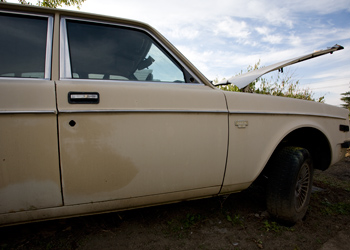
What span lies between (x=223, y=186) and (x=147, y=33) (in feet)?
4.62

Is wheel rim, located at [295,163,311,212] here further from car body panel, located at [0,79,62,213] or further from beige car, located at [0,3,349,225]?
car body panel, located at [0,79,62,213]

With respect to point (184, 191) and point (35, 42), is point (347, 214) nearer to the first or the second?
point (184, 191)

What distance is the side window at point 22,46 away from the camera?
1367 millimetres

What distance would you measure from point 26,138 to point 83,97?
1.30ft

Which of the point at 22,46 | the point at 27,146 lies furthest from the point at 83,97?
the point at 22,46

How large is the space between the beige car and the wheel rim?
12 centimetres

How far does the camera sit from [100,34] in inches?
63.6

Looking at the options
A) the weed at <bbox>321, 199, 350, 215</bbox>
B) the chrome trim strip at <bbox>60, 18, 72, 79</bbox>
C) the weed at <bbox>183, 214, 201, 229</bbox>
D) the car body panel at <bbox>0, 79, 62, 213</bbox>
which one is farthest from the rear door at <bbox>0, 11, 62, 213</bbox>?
the weed at <bbox>321, 199, 350, 215</bbox>

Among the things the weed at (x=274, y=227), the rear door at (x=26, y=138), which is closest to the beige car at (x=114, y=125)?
the rear door at (x=26, y=138)

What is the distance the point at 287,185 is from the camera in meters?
1.91

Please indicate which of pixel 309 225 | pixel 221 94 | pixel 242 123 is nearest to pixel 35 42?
pixel 221 94

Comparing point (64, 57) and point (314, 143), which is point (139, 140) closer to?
point (64, 57)

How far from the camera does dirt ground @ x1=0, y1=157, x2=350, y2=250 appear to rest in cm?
173

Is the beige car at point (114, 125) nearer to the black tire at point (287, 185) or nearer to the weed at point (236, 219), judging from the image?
the black tire at point (287, 185)
